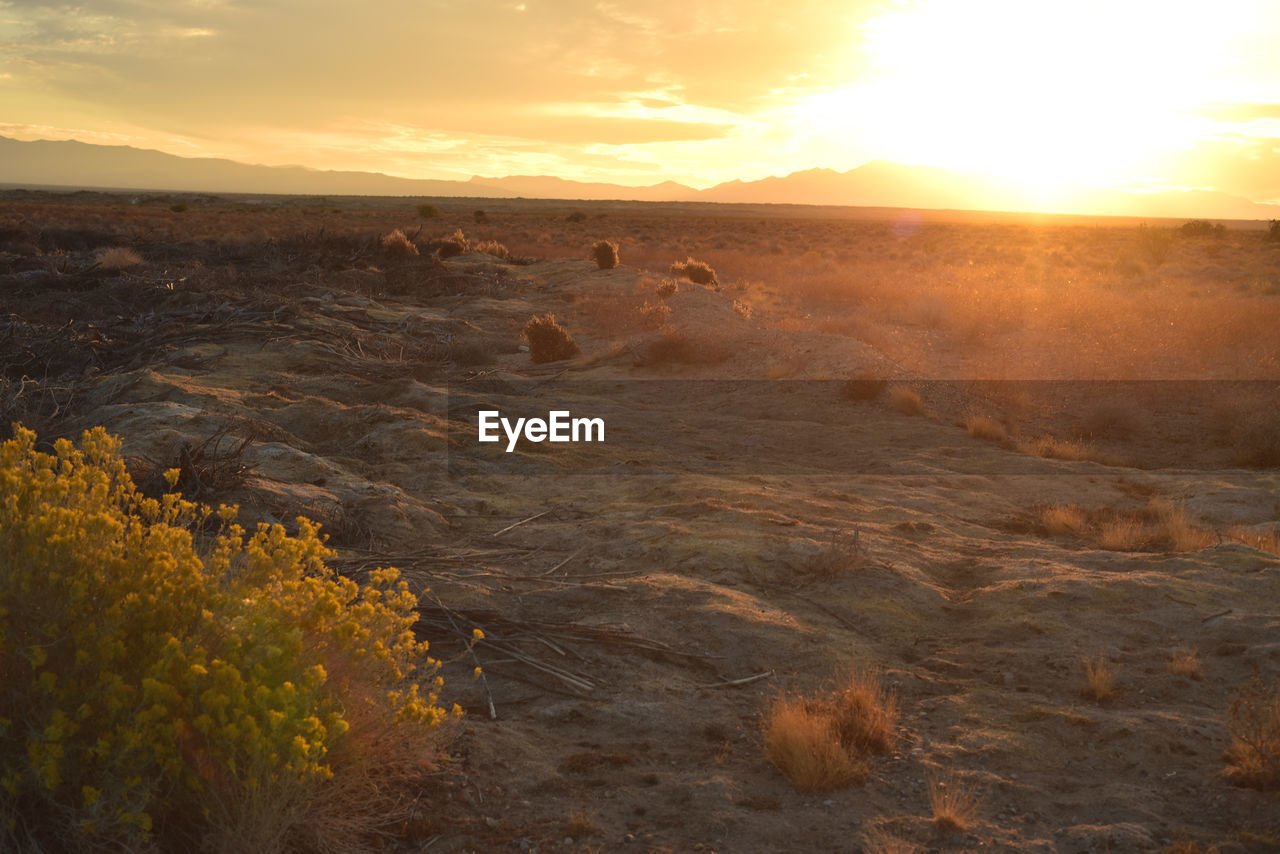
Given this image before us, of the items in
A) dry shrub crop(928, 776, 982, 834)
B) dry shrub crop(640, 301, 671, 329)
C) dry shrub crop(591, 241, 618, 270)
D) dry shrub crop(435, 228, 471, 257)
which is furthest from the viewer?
dry shrub crop(435, 228, 471, 257)

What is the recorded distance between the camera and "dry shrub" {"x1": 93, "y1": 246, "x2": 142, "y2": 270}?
22.0 m

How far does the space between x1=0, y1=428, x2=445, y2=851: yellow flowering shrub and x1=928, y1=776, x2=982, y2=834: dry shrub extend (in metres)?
2.34

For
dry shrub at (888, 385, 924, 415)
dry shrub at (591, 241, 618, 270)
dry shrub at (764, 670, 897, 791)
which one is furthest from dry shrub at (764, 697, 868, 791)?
dry shrub at (591, 241, 618, 270)

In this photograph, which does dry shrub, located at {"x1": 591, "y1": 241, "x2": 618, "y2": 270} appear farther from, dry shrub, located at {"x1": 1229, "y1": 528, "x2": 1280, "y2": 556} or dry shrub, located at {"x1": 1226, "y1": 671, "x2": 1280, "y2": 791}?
dry shrub, located at {"x1": 1226, "y1": 671, "x2": 1280, "y2": 791}

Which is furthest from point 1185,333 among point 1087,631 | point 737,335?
point 1087,631

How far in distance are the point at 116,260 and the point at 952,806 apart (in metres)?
25.2

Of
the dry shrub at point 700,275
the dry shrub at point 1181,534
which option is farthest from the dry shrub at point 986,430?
the dry shrub at point 700,275

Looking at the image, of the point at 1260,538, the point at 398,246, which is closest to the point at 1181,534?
the point at 1260,538

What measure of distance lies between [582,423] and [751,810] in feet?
27.8

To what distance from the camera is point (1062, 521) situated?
844 cm

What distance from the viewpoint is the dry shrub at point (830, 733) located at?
4211 millimetres

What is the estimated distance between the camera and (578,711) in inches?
195

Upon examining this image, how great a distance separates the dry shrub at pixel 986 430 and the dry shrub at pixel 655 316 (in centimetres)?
780

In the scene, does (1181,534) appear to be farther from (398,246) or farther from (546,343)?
(398,246)
